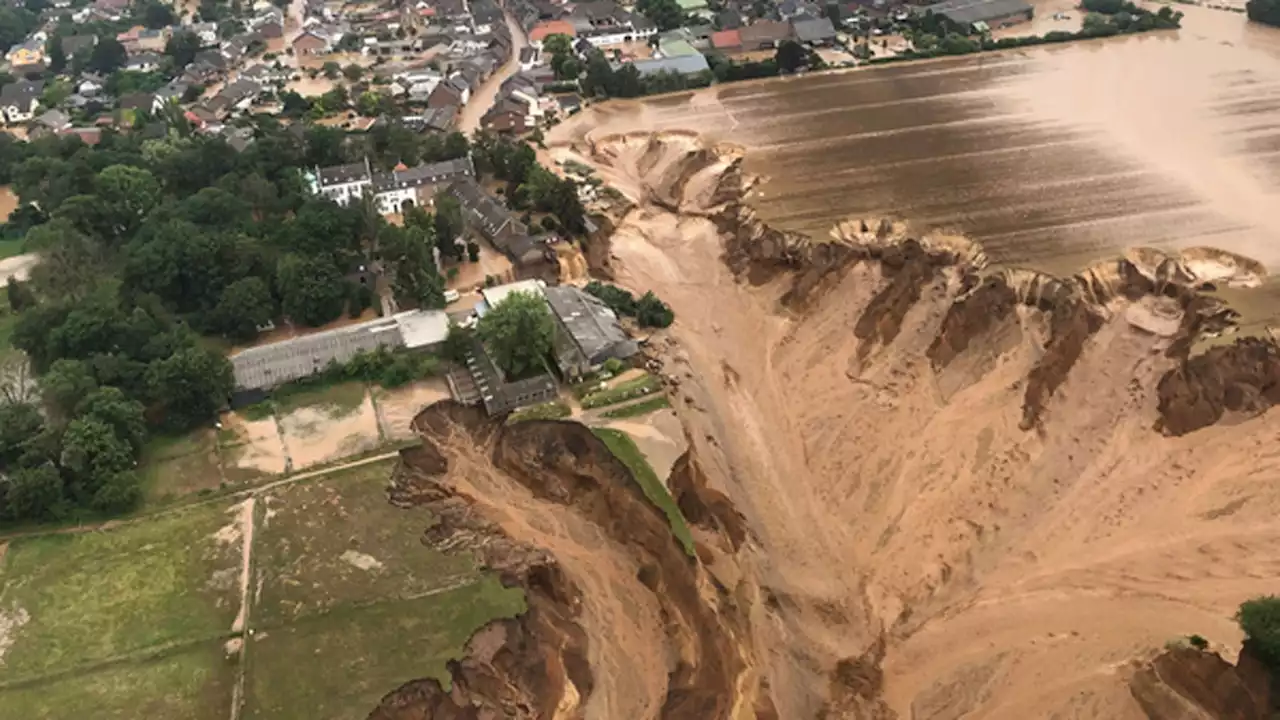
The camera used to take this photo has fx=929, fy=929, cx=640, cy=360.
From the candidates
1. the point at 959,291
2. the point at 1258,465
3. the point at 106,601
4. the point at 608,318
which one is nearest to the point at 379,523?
the point at 106,601

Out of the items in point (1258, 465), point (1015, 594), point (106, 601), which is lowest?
point (106, 601)

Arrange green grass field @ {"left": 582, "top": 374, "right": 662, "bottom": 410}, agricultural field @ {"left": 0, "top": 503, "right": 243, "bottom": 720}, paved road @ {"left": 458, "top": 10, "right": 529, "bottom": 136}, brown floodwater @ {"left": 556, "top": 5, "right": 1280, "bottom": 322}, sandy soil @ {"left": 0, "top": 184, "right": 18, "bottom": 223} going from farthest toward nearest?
1. paved road @ {"left": 458, "top": 10, "right": 529, "bottom": 136}
2. sandy soil @ {"left": 0, "top": 184, "right": 18, "bottom": 223}
3. brown floodwater @ {"left": 556, "top": 5, "right": 1280, "bottom": 322}
4. green grass field @ {"left": 582, "top": 374, "right": 662, "bottom": 410}
5. agricultural field @ {"left": 0, "top": 503, "right": 243, "bottom": 720}

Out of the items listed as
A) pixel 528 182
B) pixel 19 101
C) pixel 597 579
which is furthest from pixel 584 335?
pixel 19 101

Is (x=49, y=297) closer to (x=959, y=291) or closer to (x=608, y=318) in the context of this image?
(x=608, y=318)

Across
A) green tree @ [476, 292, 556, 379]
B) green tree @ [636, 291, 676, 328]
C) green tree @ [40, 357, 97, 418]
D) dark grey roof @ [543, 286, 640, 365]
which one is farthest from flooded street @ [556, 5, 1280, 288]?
green tree @ [40, 357, 97, 418]

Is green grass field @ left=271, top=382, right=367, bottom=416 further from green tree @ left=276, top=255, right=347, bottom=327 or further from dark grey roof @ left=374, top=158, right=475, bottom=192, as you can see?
dark grey roof @ left=374, top=158, right=475, bottom=192

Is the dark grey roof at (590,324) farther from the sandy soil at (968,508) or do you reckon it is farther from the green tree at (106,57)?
the green tree at (106,57)
